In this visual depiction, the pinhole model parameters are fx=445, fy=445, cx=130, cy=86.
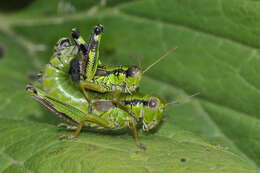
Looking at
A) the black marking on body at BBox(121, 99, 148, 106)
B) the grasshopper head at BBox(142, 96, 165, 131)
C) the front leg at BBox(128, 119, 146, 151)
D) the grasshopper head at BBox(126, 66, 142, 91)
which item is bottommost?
the front leg at BBox(128, 119, 146, 151)

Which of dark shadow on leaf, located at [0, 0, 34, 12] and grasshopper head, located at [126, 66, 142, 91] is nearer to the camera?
grasshopper head, located at [126, 66, 142, 91]

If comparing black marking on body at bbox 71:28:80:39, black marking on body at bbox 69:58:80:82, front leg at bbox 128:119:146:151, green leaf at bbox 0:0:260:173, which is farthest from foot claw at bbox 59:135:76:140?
black marking on body at bbox 71:28:80:39

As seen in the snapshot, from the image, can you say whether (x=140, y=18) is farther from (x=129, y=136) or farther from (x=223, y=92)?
(x=129, y=136)

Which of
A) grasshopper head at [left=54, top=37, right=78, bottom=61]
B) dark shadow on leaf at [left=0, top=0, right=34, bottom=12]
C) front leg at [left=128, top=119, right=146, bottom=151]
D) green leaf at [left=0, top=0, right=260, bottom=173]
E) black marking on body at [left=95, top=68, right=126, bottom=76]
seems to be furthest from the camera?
dark shadow on leaf at [left=0, top=0, right=34, bottom=12]

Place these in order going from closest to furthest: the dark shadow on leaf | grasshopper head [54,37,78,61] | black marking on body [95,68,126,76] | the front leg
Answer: the front leg, grasshopper head [54,37,78,61], black marking on body [95,68,126,76], the dark shadow on leaf

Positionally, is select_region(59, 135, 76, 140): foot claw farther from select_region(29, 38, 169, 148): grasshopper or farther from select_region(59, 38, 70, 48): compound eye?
select_region(59, 38, 70, 48): compound eye

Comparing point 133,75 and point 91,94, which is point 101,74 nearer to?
point 91,94

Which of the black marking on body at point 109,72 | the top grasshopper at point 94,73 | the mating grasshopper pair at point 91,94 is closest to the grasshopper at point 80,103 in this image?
the mating grasshopper pair at point 91,94
